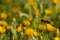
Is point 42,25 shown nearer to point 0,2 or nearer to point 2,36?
point 2,36

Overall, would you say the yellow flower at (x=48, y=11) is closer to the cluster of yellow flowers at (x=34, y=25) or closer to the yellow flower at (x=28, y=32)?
the cluster of yellow flowers at (x=34, y=25)

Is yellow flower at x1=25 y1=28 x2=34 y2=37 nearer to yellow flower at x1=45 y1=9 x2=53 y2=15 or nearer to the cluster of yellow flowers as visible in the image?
the cluster of yellow flowers

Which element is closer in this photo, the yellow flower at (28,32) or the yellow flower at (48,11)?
the yellow flower at (28,32)

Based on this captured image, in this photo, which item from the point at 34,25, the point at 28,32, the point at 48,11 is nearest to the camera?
the point at 28,32

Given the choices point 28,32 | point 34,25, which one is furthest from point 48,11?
point 28,32

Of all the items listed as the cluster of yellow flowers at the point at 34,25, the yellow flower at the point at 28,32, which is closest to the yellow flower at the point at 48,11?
the cluster of yellow flowers at the point at 34,25

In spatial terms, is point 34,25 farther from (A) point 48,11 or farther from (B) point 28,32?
(A) point 48,11

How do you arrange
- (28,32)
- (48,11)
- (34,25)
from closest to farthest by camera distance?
(28,32)
(34,25)
(48,11)

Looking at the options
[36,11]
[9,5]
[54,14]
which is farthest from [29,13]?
[9,5]

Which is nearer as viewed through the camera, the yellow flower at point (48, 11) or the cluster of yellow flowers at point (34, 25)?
the cluster of yellow flowers at point (34, 25)

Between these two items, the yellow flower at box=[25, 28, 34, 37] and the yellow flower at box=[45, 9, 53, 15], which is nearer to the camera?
the yellow flower at box=[25, 28, 34, 37]

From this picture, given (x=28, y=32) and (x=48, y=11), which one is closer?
(x=28, y=32)

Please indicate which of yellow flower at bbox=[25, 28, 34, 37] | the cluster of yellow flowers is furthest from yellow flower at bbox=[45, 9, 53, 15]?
yellow flower at bbox=[25, 28, 34, 37]
